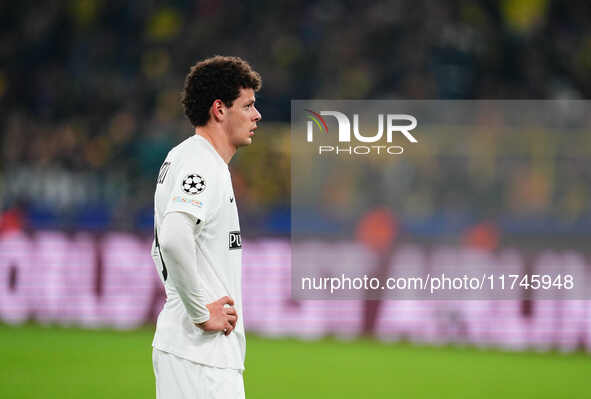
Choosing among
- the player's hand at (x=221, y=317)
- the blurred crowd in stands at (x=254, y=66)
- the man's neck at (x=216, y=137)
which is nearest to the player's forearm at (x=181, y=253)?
the player's hand at (x=221, y=317)

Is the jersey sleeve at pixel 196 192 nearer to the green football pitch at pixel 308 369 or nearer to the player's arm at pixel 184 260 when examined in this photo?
the player's arm at pixel 184 260

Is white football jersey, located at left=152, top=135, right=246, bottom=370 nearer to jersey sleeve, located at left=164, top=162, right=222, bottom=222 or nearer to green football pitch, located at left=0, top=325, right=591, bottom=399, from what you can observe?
jersey sleeve, located at left=164, top=162, right=222, bottom=222

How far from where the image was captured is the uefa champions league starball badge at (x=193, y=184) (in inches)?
119

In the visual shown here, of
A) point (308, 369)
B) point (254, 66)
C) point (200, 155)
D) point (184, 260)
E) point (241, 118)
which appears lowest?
point (308, 369)

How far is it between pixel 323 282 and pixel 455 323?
1.61 meters

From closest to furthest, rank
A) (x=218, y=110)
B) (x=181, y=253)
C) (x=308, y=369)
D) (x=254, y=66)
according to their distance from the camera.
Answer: (x=181, y=253) < (x=218, y=110) < (x=308, y=369) < (x=254, y=66)

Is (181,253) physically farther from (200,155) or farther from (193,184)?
(200,155)

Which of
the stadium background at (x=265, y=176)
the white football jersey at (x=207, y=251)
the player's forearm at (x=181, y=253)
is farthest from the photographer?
the stadium background at (x=265, y=176)

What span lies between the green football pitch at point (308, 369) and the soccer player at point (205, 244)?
4101mm

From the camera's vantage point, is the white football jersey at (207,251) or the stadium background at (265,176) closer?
the white football jersey at (207,251)

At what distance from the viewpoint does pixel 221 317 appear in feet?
10.4

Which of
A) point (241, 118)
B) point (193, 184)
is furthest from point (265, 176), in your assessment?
point (193, 184)

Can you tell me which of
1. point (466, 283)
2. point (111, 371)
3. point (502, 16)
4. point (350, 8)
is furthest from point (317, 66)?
point (111, 371)

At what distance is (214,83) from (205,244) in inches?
23.8
